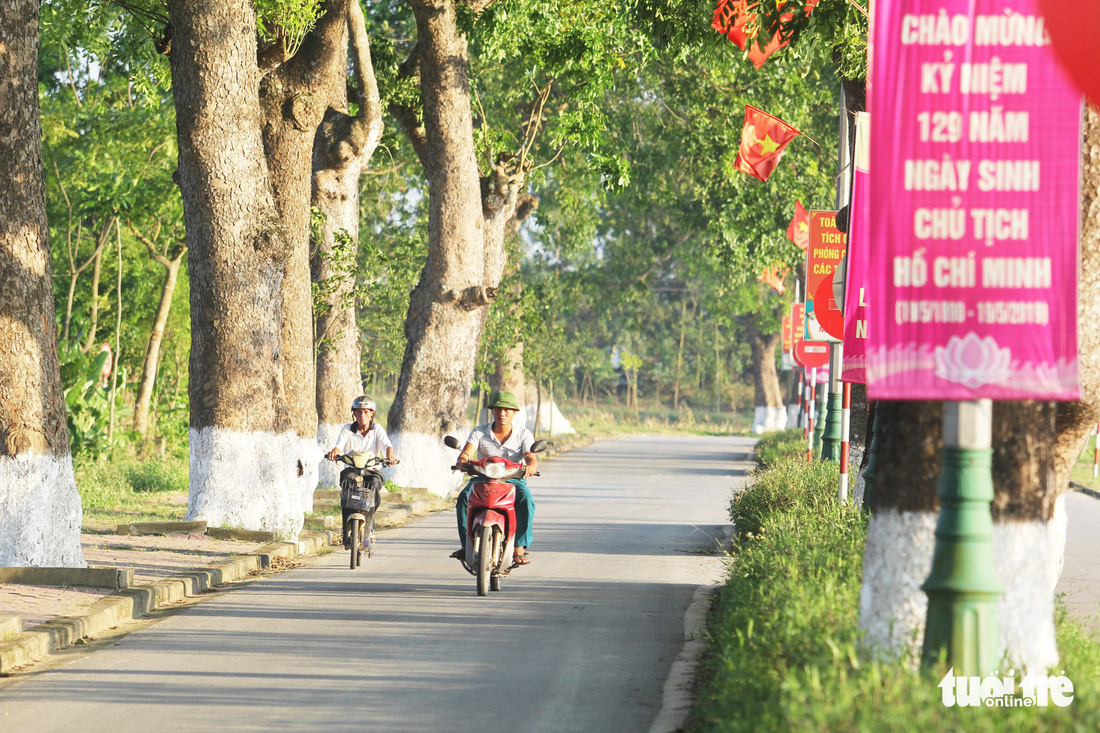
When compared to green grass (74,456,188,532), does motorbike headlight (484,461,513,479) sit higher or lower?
higher

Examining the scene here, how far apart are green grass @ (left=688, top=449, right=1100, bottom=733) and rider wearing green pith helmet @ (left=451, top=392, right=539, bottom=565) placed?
82.1 inches

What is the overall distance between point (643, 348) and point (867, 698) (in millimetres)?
87272

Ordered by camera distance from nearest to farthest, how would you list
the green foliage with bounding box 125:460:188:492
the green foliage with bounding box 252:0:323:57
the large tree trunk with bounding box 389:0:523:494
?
1. the green foliage with bounding box 252:0:323:57
2. the green foliage with bounding box 125:460:188:492
3. the large tree trunk with bounding box 389:0:523:494

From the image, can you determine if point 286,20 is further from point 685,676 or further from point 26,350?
point 685,676

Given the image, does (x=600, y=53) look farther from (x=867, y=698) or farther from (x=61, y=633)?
(x=867, y=698)

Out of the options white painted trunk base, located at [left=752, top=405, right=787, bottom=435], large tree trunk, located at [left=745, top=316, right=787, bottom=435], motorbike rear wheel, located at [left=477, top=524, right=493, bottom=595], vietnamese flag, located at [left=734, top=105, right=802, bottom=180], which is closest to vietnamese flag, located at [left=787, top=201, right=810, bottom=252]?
vietnamese flag, located at [left=734, top=105, right=802, bottom=180]

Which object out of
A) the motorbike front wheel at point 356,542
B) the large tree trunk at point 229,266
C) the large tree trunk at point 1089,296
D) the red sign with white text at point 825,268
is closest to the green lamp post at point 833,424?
the red sign with white text at point 825,268

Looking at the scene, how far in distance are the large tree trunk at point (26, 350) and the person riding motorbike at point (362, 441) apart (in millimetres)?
3063

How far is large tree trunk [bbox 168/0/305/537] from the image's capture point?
14312 mm

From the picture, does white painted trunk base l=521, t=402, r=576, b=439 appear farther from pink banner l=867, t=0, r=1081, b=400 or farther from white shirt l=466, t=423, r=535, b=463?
pink banner l=867, t=0, r=1081, b=400

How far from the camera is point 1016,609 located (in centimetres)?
593

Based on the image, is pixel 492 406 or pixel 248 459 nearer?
pixel 492 406

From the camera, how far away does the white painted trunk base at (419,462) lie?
2195 cm

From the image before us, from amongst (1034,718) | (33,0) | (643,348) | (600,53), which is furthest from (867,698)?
(643,348)
